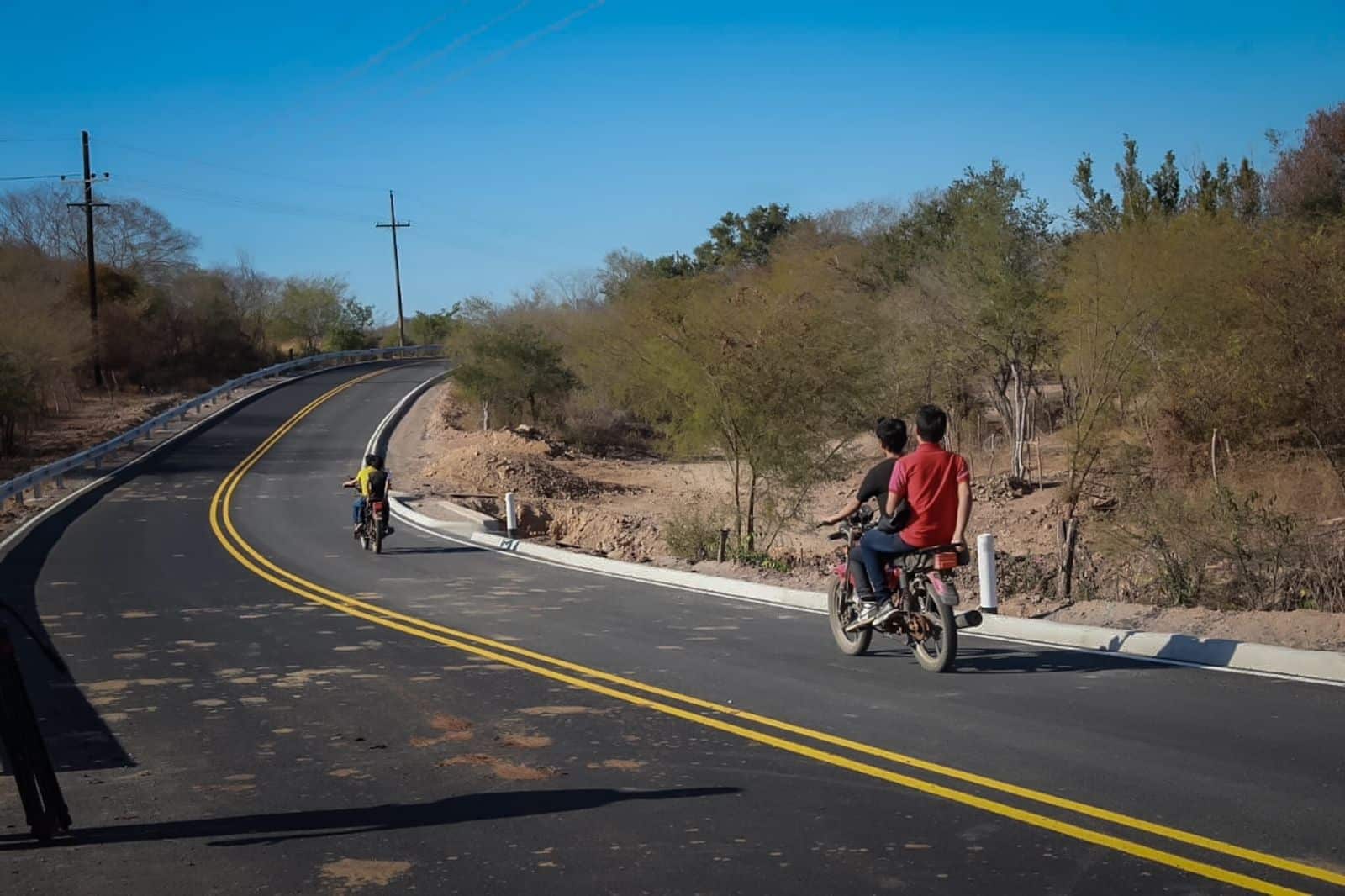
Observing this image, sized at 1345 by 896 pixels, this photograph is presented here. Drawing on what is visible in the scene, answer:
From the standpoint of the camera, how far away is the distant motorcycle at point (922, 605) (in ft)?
33.0

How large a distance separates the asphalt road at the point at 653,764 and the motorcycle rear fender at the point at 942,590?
596 millimetres

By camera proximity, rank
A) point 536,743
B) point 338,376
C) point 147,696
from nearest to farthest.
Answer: point 536,743
point 147,696
point 338,376

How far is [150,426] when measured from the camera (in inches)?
1970

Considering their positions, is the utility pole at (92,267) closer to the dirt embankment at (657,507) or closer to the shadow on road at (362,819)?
the dirt embankment at (657,507)

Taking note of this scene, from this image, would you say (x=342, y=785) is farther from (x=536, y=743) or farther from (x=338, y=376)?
(x=338, y=376)

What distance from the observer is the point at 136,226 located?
93.0 metres

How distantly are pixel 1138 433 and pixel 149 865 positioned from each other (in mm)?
30403

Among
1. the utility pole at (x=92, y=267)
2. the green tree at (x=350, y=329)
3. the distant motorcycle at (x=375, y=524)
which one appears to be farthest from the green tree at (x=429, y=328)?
the distant motorcycle at (x=375, y=524)

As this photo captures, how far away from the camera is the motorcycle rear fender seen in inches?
392

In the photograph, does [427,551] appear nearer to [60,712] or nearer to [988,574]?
[988,574]

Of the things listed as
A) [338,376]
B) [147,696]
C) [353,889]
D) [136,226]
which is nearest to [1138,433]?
[147,696]

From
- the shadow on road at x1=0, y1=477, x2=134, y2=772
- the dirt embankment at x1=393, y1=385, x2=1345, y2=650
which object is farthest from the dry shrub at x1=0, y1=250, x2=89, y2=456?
the shadow on road at x1=0, y1=477, x2=134, y2=772

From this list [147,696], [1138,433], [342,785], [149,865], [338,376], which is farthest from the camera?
[338,376]

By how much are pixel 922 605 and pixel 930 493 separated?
0.95 metres
